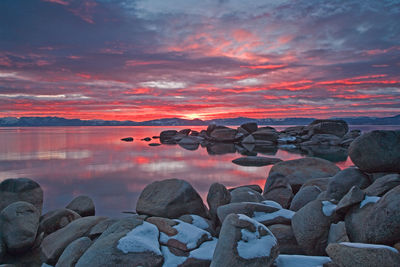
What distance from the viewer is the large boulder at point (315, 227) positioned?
16.5 ft

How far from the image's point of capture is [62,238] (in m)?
6.54

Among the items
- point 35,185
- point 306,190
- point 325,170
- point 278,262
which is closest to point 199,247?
point 278,262

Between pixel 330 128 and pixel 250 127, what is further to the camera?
pixel 250 127

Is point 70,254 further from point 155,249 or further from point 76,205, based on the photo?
point 76,205

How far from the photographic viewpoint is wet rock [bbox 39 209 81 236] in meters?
7.56

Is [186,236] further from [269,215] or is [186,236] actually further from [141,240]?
[269,215]

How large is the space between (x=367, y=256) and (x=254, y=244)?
1544 millimetres

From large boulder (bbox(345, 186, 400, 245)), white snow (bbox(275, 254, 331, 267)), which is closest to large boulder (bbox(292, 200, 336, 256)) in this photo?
large boulder (bbox(345, 186, 400, 245))

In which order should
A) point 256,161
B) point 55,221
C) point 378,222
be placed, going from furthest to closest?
1. point 256,161
2. point 55,221
3. point 378,222

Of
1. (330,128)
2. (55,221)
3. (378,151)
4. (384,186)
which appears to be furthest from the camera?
(330,128)

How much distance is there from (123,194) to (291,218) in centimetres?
901

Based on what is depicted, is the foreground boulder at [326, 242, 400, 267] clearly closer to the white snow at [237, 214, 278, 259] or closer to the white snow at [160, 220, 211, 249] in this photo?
the white snow at [237, 214, 278, 259]

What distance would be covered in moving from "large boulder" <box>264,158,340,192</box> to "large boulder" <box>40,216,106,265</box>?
26.2 feet

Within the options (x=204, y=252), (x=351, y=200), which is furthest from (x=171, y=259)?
(x=351, y=200)
